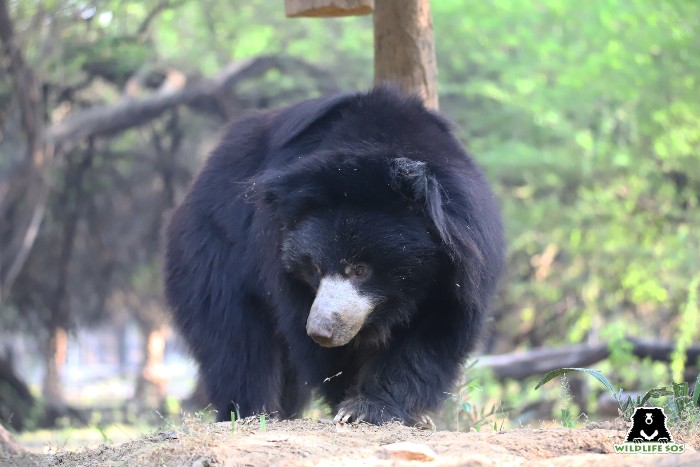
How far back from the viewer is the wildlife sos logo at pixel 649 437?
2.40 metres

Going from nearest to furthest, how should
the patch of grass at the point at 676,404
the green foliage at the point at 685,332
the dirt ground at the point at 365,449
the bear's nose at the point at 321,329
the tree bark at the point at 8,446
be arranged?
A: the dirt ground at the point at 365,449, the patch of grass at the point at 676,404, the bear's nose at the point at 321,329, the tree bark at the point at 8,446, the green foliage at the point at 685,332

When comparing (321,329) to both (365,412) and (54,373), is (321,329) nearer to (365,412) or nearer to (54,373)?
(365,412)

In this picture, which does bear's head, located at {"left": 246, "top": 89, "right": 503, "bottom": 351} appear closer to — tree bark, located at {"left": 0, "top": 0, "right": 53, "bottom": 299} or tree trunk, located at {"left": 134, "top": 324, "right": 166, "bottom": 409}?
tree bark, located at {"left": 0, "top": 0, "right": 53, "bottom": 299}

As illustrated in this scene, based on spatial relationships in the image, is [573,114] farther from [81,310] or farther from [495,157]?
[81,310]

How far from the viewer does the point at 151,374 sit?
12859 millimetres

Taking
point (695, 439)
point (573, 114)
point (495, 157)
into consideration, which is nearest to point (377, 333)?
point (695, 439)

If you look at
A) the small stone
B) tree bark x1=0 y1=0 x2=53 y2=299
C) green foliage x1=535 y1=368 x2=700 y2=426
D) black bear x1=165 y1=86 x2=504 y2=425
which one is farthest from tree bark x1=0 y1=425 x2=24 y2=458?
tree bark x1=0 y1=0 x2=53 y2=299

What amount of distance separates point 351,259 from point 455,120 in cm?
510

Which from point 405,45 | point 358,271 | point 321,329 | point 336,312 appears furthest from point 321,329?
point 405,45

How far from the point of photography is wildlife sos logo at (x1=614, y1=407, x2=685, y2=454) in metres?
2.40

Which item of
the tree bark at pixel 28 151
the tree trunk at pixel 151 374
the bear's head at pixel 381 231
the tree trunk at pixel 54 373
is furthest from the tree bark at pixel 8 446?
the tree trunk at pixel 151 374

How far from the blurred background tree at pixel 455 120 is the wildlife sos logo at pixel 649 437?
4.70m

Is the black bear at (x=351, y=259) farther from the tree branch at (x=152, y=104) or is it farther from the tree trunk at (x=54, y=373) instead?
the tree trunk at (x=54, y=373)

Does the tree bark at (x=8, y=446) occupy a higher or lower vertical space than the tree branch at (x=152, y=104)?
lower
